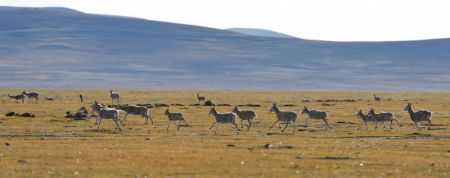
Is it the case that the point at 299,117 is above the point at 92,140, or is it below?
above

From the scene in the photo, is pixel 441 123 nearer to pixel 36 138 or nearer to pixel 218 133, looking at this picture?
pixel 218 133

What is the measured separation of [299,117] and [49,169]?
105 feet

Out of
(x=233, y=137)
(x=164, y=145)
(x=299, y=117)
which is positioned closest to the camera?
(x=164, y=145)

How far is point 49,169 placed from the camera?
81.4ft

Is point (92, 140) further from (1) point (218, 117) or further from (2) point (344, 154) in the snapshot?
(2) point (344, 154)

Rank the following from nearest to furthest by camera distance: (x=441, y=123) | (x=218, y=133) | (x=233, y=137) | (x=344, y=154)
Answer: (x=344, y=154), (x=233, y=137), (x=218, y=133), (x=441, y=123)

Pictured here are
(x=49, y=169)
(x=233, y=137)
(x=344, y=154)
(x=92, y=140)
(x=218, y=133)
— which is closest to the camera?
(x=49, y=169)

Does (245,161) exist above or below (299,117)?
below

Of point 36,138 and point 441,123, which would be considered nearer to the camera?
point 36,138

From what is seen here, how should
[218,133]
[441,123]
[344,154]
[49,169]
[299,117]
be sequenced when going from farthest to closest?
[299,117] < [441,123] < [218,133] < [344,154] < [49,169]

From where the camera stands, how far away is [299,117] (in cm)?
5550

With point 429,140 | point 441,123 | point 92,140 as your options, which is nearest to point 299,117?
point 441,123

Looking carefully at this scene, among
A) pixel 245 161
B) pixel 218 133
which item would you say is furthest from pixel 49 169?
pixel 218 133

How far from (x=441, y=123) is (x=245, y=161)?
26833mm
